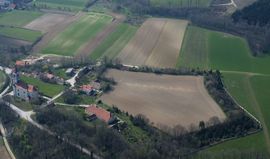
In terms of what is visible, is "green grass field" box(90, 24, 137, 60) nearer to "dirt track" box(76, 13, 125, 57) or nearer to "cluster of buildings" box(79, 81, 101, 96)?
"dirt track" box(76, 13, 125, 57)

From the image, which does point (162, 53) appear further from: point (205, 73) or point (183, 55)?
point (205, 73)

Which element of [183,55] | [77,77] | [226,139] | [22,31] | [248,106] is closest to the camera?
[226,139]

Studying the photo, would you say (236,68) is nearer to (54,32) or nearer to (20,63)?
(20,63)

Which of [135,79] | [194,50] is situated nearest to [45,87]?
[135,79]

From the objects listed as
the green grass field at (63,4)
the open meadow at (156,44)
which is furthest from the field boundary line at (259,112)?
the green grass field at (63,4)

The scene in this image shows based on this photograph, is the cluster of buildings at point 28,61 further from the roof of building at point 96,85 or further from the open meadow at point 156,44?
the open meadow at point 156,44

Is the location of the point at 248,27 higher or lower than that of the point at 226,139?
higher

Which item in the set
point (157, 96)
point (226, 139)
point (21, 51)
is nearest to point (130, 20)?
point (21, 51)

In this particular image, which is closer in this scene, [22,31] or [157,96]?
[157,96]
